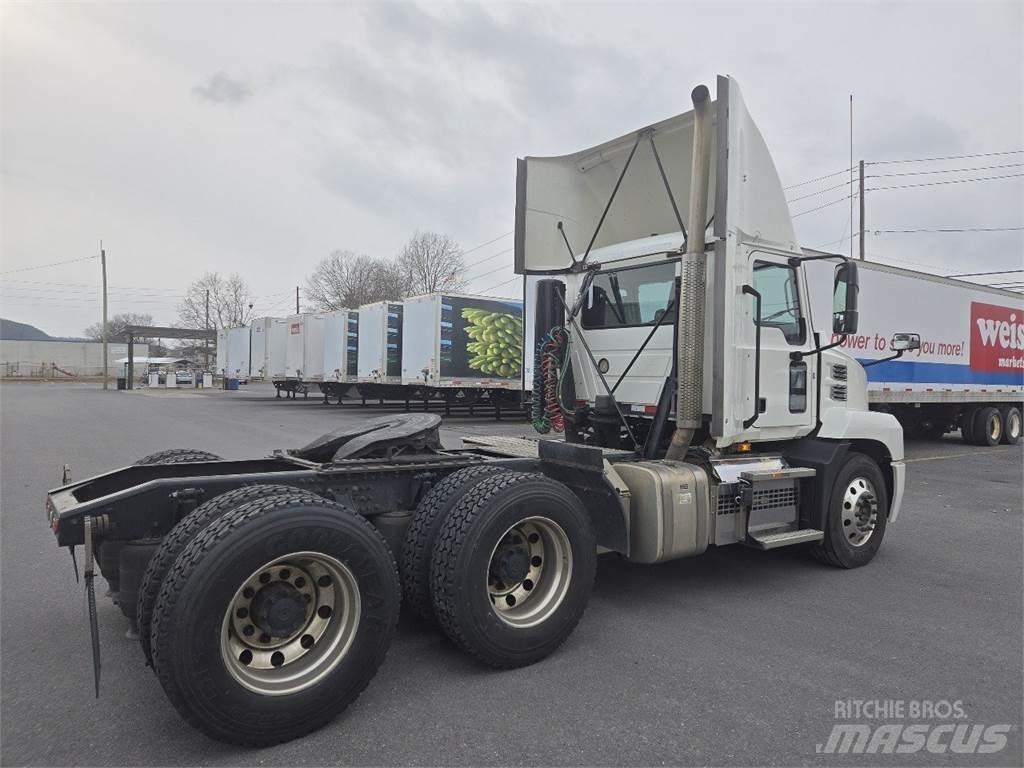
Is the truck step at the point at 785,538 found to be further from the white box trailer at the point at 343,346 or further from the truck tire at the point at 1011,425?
the white box trailer at the point at 343,346

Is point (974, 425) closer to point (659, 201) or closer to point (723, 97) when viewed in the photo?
point (659, 201)

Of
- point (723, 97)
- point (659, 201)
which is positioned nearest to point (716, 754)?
point (723, 97)

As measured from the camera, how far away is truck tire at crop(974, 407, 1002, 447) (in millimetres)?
16125

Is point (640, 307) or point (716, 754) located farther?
point (640, 307)

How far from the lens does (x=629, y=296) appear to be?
5734mm

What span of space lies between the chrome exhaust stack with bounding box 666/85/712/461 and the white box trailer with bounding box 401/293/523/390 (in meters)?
15.8

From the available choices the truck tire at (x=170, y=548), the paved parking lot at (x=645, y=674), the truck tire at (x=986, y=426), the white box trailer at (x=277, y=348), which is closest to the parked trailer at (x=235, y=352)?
the white box trailer at (x=277, y=348)

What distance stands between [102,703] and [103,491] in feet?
4.20

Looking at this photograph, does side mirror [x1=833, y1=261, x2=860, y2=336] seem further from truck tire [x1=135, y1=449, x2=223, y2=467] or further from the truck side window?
truck tire [x1=135, y1=449, x2=223, y2=467]

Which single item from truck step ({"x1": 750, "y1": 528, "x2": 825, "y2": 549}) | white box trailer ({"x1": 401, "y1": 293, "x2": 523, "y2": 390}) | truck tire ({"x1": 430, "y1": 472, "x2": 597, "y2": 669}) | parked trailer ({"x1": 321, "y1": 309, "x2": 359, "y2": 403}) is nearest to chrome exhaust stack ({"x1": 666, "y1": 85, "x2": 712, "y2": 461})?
truck step ({"x1": 750, "y1": 528, "x2": 825, "y2": 549})

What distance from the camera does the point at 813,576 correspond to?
5504 millimetres

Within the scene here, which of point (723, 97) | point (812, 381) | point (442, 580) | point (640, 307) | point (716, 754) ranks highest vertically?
point (723, 97)

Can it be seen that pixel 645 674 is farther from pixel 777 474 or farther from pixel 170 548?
pixel 170 548

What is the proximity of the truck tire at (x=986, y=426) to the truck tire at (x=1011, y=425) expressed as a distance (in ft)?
1.95
